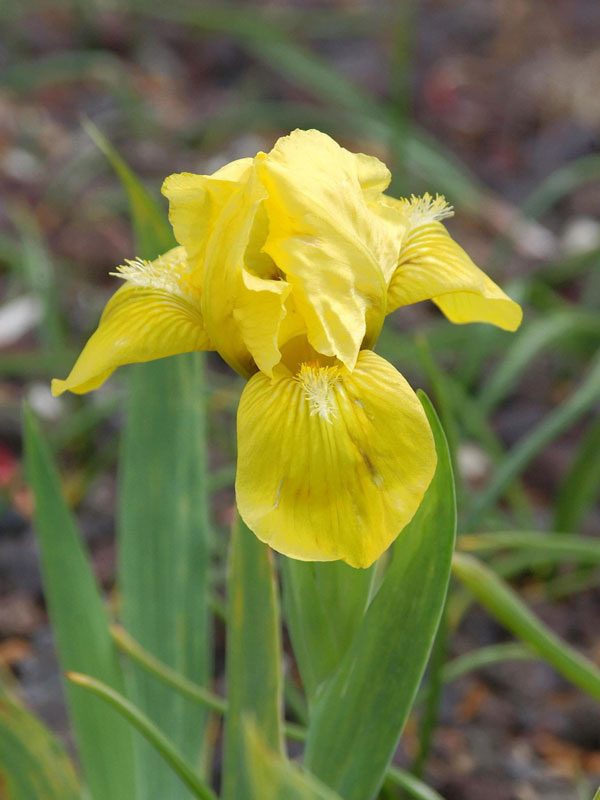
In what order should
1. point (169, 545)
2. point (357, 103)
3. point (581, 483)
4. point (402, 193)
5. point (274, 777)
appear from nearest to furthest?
point (274, 777)
point (169, 545)
point (581, 483)
point (402, 193)
point (357, 103)

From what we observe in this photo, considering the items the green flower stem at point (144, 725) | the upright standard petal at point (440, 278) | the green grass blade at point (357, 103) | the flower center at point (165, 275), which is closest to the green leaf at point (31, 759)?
the green flower stem at point (144, 725)

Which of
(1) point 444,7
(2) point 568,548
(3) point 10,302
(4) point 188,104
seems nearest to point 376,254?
(2) point 568,548

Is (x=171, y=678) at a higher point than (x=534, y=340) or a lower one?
lower

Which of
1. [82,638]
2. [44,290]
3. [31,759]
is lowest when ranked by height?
[31,759]

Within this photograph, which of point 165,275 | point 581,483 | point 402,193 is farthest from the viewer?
point 402,193

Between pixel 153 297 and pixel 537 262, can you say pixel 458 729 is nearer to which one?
pixel 153 297

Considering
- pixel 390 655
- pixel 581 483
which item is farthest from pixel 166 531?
pixel 581 483

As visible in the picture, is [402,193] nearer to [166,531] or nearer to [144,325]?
[166,531]

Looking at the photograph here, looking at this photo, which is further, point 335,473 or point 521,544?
point 521,544
